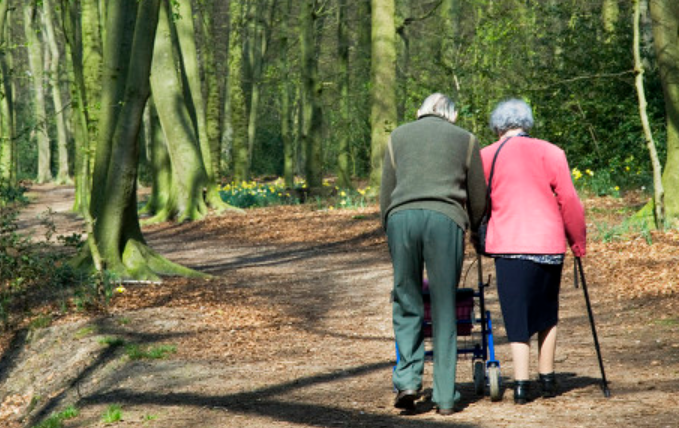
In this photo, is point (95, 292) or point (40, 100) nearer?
point (95, 292)

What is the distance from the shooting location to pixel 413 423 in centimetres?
540

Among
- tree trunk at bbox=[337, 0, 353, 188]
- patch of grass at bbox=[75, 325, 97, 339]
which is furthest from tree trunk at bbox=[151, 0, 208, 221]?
patch of grass at bbox=[75, 325, 97, 339]

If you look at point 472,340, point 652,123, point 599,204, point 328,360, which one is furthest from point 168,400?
point 652,123

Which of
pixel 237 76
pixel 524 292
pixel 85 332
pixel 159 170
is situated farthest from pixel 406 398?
pixel 237 76

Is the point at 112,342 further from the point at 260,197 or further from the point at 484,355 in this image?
the point at 260,197

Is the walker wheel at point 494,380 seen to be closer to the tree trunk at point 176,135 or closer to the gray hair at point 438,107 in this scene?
the gray hair at point 438,107

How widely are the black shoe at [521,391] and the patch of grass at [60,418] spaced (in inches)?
116

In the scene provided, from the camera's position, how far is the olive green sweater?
17.9 feet

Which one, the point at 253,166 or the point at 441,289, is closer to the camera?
the point at 441,289

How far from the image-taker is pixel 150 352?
817cm

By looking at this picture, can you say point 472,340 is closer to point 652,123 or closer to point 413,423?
point 413,423

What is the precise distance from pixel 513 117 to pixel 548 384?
1623 millimetres

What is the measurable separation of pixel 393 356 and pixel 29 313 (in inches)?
182

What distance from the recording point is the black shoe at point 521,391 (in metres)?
5.66
